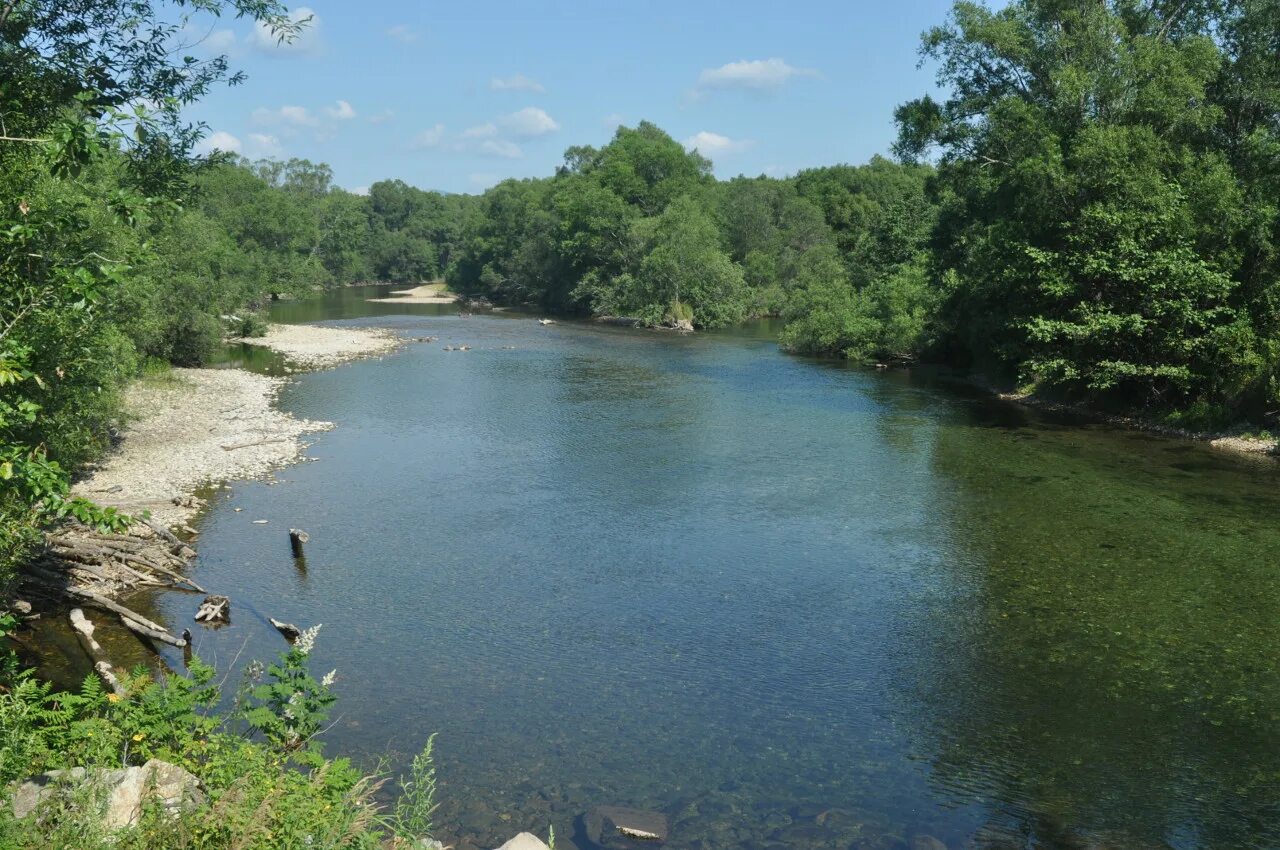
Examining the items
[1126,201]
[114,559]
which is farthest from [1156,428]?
[114,559]

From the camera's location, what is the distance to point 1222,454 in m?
32.5

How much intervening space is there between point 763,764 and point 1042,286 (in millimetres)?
29029

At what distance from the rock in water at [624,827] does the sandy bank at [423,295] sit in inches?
4359

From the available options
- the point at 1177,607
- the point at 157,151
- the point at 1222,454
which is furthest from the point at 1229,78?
the point at 157,151

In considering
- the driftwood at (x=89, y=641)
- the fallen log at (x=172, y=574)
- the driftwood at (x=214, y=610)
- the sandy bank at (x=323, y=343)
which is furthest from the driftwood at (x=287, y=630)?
the sandy bank at (x=323, y=343)

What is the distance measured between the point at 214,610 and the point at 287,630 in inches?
63.7

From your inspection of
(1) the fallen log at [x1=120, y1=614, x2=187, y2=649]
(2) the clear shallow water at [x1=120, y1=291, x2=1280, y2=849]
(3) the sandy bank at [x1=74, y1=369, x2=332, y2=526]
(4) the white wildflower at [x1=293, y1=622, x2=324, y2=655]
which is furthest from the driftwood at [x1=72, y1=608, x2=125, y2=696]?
(3) the sandy bank at [x1=74, y1=369, x2=332, y2=526]

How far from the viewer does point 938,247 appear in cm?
6116

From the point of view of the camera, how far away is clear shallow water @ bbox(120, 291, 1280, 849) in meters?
13.0

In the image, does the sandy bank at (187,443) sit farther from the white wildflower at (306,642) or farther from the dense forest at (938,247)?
the white wildflower at (306,642)

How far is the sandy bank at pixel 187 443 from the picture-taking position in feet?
84.0

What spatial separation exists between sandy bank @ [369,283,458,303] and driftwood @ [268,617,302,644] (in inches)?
4089

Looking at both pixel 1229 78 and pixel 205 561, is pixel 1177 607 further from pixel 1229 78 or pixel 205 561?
pixel 1229 78

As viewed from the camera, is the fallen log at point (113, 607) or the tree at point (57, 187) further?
the fallen log at point (113, 607)
